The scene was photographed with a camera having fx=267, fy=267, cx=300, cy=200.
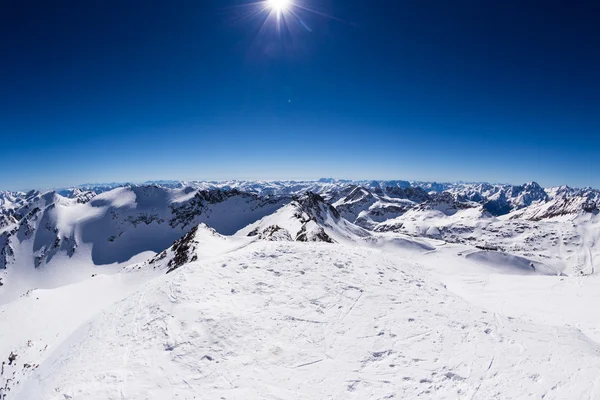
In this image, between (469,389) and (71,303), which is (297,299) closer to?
(469,389)

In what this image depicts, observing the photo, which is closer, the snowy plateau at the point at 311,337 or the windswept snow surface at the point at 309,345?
the windswept snow surface at the point at 309,345

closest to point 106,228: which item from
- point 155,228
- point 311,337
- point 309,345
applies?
point 155,228

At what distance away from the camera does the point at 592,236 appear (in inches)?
6147

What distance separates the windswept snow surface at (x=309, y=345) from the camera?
32.4 feet

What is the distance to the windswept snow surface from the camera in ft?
32.4

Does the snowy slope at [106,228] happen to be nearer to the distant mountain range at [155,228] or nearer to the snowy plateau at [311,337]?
the distant mountain range at [155,228]

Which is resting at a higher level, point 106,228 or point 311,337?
point 311,337

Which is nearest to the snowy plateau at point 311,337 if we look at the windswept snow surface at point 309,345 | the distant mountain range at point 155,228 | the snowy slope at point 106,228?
the windswept snow surface at point 309,345

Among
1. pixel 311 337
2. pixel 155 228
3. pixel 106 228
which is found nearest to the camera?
pixel 311 337

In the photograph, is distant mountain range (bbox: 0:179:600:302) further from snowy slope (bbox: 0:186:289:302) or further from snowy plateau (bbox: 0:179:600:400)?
snowy plateau (bbox: 0:179:600:400)

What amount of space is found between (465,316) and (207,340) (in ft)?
45.7

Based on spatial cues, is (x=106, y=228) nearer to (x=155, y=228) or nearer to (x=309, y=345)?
(x=155, y=228)

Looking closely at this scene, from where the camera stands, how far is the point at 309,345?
12.1 meters

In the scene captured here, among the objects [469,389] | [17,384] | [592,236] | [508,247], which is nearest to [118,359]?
[17,384]
